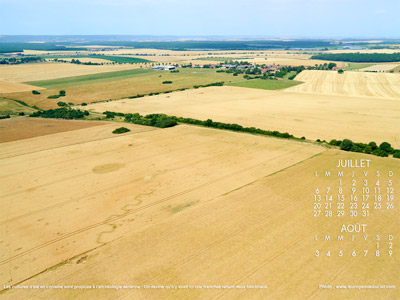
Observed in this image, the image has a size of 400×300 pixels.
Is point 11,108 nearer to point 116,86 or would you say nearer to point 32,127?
point 32,127

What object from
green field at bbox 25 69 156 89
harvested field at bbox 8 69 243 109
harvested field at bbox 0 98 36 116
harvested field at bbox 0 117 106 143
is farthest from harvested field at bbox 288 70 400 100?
harvested field at bbox 0 98 36 116

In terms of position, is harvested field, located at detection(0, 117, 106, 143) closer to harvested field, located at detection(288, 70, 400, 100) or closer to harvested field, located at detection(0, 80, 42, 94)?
harvested field, located at detection(0, 80, 42, 94)

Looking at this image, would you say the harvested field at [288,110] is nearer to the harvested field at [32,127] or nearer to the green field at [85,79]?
the harvested field at [32,127]

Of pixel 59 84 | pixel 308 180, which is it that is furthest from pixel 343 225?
pixel 59 84

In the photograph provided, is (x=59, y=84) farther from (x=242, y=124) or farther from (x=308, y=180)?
A: (x=308, y=180)

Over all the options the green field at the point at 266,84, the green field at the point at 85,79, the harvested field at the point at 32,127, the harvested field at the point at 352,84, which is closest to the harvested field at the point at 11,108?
the harvested field at the point at 32,127
